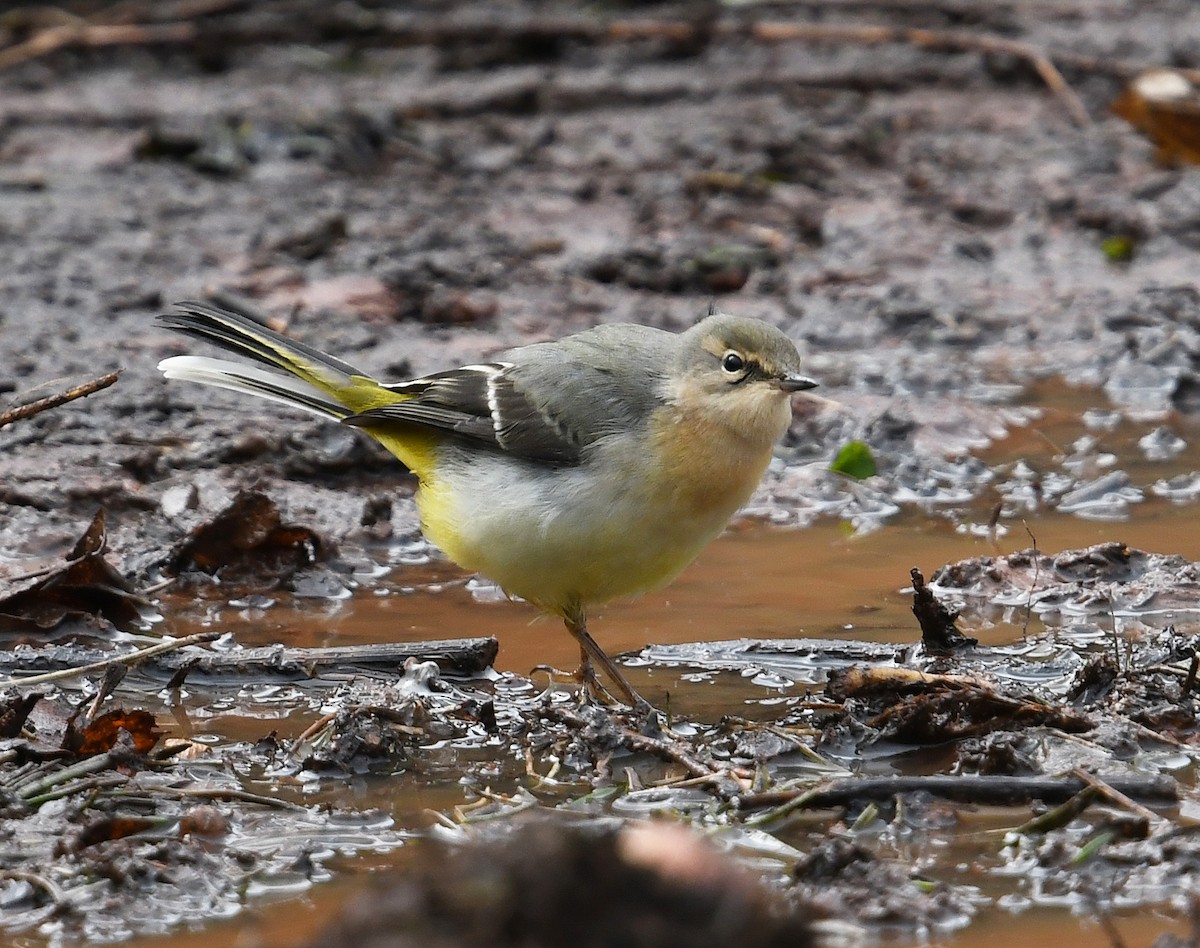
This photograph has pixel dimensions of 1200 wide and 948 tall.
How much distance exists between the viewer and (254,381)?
256 inches

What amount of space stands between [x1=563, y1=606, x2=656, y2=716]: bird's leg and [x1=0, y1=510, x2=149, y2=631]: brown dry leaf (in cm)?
156

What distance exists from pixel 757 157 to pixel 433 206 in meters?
2.46

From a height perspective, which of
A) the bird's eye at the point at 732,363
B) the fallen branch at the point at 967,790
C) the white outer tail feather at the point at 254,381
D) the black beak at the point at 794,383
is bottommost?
the fallen branch at the point at 967,790

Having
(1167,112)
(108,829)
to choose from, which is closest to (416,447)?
(108,829)

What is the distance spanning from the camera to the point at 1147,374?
8.84m

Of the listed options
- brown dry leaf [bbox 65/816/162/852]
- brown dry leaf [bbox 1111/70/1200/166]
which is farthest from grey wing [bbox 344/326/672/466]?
brown dry leaf [bbox 1111/70/1200/166]

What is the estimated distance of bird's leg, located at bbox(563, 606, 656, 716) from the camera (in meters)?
5.30

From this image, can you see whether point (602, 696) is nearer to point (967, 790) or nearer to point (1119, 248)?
point (967, 790)

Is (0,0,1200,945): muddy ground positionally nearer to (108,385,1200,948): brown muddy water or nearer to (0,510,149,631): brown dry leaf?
(108,385,1200,948): brown muddy water

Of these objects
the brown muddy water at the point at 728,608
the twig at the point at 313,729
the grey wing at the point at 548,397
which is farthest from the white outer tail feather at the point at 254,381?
the twig at the point at 313,729

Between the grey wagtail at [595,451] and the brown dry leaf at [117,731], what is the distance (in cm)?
137

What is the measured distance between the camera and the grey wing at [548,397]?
18.5 ft

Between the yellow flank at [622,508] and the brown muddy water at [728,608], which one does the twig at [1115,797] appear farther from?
the yellow flank at [622,508]

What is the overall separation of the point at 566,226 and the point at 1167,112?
4351 mm
